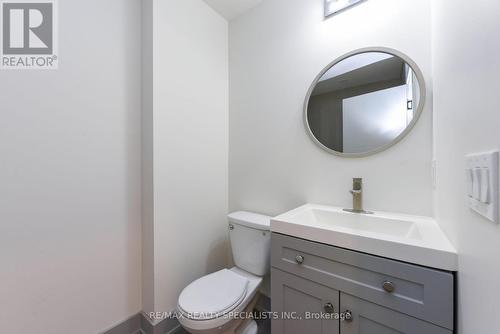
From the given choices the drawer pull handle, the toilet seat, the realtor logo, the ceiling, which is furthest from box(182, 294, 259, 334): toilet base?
the ceiling

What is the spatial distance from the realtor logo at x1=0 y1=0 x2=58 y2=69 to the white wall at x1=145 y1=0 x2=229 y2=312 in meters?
0.50

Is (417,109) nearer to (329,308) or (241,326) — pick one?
(329,308)

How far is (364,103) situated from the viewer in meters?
1.19

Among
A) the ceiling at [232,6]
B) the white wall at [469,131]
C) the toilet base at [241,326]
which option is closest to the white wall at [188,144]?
the ceiling at [232,6]

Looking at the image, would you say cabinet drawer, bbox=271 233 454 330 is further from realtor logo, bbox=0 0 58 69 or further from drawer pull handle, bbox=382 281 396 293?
realtor logo, bbox=0 0 58 69

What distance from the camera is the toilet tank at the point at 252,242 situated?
4.26 ft

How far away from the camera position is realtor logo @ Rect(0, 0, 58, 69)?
100 centimetres

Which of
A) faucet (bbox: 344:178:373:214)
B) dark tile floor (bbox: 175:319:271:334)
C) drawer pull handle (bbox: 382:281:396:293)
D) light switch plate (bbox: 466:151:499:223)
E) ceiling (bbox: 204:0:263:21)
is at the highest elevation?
ceiling (bbox: 204:0:263:21)

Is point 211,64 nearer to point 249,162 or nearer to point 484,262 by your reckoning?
point 249,162

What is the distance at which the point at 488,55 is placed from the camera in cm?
40

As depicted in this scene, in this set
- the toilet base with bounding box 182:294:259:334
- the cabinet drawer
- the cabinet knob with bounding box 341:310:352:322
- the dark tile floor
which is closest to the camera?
the cabinet drawer

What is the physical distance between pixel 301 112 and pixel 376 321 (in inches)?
45.2

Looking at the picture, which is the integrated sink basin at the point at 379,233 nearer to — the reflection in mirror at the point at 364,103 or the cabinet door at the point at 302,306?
the cabinet door at the point at 302,306

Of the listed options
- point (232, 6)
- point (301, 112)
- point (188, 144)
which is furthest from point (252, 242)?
point (232, 6)
